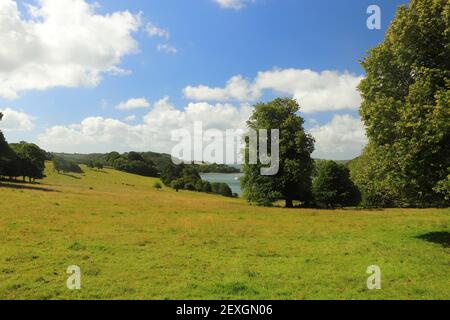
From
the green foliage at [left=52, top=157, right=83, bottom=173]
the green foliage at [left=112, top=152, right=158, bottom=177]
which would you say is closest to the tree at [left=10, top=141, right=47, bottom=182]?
the green foliage at [left=52, top=157, right=83, bottom=173]

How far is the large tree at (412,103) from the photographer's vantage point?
18656 millimetres

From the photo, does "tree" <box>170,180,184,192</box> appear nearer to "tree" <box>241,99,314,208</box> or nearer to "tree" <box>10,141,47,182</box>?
"tree" <box>10,141,47,182</box>

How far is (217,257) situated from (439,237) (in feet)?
51.9

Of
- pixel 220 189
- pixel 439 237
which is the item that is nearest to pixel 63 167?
pixel 220 189

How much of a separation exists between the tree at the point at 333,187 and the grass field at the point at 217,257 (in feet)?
107

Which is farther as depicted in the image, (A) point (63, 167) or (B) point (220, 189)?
(B) point (220, 189)

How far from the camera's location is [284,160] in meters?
47.7

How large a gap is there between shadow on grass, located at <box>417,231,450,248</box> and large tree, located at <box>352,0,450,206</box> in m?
2.51

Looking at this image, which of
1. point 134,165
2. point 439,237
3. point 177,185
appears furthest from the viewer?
point 134,165

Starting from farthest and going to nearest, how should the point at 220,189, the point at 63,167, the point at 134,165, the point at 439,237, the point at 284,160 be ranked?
the point at 134,165
the point at 220,189
the point at 63,167
the point at 284,160
the point at 439,237

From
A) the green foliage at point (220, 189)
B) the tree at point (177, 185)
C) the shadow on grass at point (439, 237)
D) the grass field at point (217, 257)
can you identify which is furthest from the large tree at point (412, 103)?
the green foliage at point (220, 189)

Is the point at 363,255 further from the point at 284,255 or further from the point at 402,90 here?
the point at 402,90

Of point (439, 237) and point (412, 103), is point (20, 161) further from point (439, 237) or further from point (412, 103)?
point (439, 237)

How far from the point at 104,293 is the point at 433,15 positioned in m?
22.4
